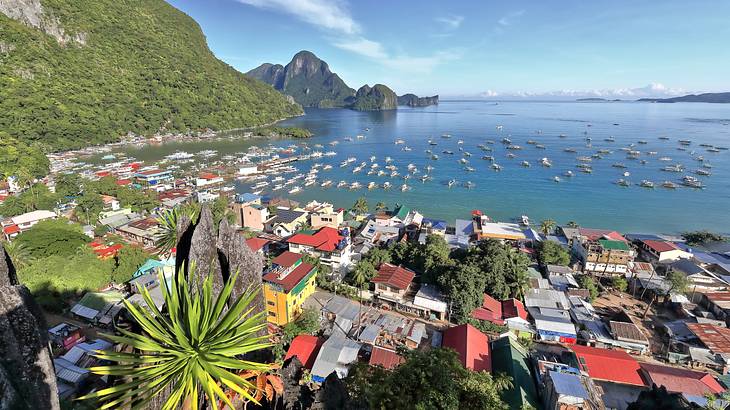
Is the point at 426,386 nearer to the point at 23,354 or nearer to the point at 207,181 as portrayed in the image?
the point at 23,354

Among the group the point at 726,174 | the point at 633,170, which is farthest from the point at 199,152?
the point at 726,174

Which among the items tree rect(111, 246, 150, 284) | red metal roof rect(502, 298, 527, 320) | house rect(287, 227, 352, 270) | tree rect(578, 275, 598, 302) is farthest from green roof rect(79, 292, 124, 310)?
tree rect(578, 275, 598, 302)

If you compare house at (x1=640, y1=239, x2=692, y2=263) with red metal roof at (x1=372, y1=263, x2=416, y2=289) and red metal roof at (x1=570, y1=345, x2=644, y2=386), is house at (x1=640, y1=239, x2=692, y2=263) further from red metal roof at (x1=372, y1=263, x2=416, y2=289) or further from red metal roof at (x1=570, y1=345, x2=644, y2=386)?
red metal roof at (x1=372, y1=263, x2=416, y2=289)

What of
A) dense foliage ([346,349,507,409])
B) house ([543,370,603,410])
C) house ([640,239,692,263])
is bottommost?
house ([640,239,692,263])

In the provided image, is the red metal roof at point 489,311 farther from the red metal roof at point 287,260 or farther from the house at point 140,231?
the house at point 140,231

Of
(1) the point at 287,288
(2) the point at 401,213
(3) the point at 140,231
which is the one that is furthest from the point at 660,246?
(3) the point at 140,231

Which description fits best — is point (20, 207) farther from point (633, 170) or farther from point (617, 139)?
point (617, 139)
